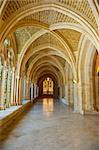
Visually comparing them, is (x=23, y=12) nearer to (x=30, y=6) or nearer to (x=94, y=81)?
(x=30, y=6)

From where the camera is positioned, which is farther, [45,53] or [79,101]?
[45,53]

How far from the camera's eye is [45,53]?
11367 mm

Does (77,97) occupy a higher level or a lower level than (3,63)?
lower

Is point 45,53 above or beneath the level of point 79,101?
above

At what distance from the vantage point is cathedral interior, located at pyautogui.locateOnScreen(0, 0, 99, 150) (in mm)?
3590

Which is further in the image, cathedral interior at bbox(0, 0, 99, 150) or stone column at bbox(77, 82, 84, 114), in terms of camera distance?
stone column at bbox(77, 82, 84, 114)

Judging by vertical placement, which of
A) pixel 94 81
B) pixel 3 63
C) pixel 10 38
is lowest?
pixel 94 81

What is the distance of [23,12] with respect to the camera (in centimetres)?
532

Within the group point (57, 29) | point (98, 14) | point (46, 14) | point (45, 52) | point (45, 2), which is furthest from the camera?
point (45, 52)

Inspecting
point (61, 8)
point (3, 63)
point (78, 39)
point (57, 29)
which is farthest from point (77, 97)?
point (61, 8)

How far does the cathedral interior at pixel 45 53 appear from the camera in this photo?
3.59m

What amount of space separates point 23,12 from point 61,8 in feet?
Result: 4.27

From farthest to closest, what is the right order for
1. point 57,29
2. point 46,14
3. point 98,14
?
point 57,29, point 46,14, point 98,14

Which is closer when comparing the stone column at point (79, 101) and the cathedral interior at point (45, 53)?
the cathedral interior at point (45, 53)
